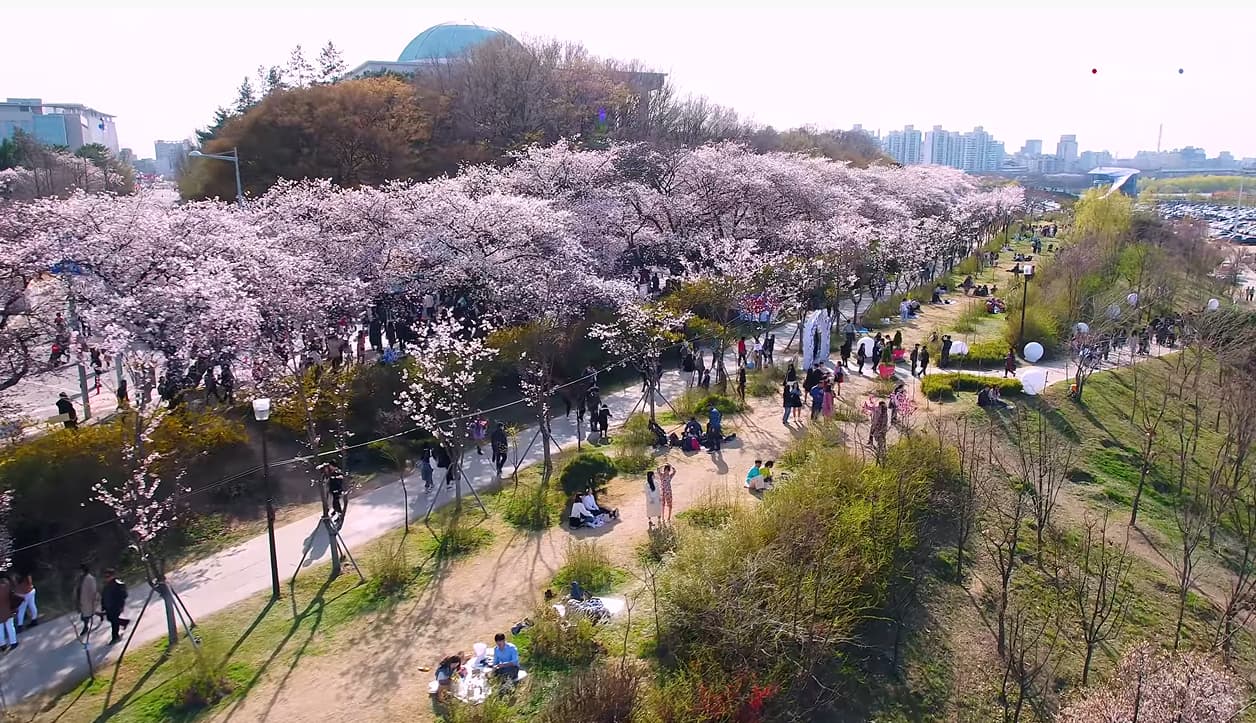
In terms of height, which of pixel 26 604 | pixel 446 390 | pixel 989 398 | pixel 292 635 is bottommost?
pixel 292 635

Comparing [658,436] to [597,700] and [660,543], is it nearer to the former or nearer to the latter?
[660,543]

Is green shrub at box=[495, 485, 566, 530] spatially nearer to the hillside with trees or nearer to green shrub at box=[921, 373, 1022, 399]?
green shrub at box=[921, 373, 1022, 399]

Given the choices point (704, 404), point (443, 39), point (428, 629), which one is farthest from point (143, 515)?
point (443, 39)

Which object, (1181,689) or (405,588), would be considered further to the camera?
(405,588)

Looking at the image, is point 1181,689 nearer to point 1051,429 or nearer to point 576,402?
point 1051,429

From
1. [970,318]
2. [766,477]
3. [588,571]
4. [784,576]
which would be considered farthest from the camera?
[970,318]

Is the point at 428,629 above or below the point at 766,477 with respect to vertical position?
below

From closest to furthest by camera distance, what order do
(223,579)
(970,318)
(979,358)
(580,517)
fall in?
(223,579)
(580,517)
(979,358)
(970,318)

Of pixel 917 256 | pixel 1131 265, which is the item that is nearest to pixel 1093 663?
pixel 917 256
